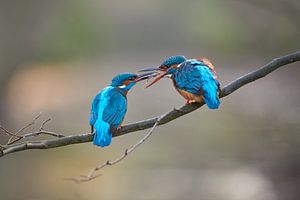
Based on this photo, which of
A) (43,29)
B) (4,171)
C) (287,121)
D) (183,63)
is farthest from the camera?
(43,29)

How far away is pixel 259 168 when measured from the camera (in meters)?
7.09

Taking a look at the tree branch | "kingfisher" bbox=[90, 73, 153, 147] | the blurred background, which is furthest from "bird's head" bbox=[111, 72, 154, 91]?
the blurred background

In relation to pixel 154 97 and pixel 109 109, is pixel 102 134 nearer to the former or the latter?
pixel 109 109

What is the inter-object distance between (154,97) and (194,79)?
6.57 m

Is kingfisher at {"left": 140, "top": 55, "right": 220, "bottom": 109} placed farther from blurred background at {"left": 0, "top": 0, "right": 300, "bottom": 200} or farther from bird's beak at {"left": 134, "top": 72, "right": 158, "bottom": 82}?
blurred background at {"left": 0, "top": 0, "right": 300, "bottom": 200}

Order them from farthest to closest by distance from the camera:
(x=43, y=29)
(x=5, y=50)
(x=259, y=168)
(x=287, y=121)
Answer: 1. (x=43, y=29)
2. (x=5, y=50)
3. (x=259, y=168)
4. (x=287, y=121)

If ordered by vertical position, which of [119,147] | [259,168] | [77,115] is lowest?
[259,168]

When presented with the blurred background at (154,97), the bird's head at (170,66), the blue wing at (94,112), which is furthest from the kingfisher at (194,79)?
the blurred background at (154,97)

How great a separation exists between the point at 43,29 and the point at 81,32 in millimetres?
1475

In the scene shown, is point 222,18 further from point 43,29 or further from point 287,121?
point 287,121

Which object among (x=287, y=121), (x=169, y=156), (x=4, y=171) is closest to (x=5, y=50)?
(x=4, y=171)

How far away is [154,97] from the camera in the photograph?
32.9 ft

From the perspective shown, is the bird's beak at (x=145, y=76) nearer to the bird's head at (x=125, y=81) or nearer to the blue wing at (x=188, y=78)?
the bird's head at (x=125, y=81)

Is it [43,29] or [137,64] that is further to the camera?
[137,64]
